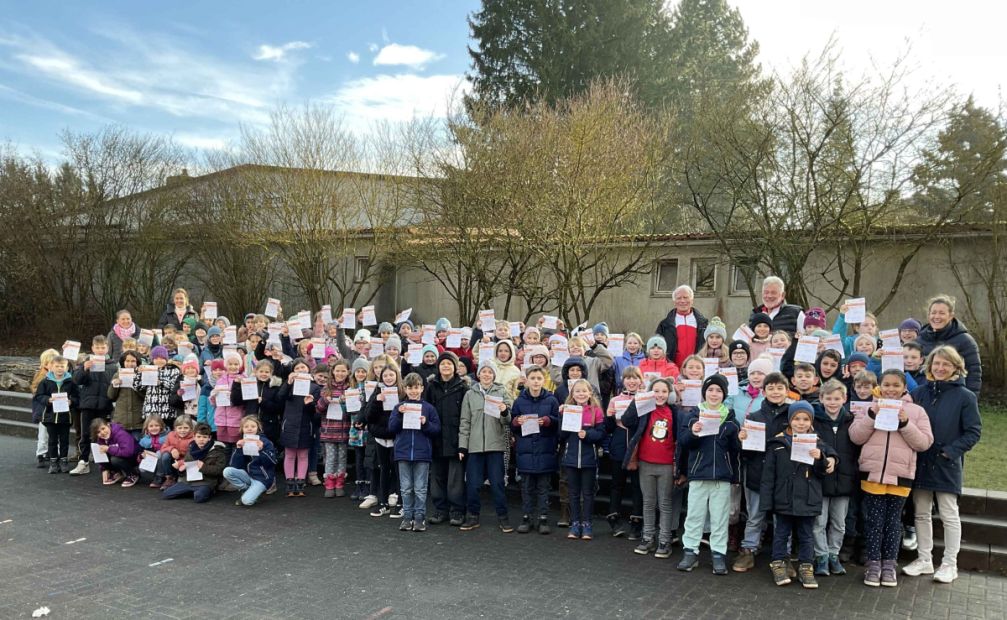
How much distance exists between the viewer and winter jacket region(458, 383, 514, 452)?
808 centimetres

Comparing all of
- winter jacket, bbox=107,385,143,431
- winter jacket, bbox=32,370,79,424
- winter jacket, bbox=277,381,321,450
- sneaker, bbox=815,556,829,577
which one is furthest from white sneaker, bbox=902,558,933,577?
winter jacket, bbox=32,370,79,424

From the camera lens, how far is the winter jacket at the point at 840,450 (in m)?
6.48

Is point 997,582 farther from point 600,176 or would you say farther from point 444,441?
point 600,176

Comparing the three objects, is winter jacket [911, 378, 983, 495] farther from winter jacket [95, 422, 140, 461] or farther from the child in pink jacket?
winter jacket [95, 422, 140, 461]

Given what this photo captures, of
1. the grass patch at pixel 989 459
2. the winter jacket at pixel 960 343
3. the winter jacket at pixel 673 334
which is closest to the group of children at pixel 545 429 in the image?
the winter jacket at pixel 960 343

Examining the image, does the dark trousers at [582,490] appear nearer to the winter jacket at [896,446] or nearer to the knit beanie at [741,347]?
the knit beanie at [741,347]

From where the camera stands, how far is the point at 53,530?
307 inches

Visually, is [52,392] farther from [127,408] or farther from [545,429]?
[545,429]

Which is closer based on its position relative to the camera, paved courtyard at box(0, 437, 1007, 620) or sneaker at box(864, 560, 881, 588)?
paved courtyard at box(0, 437, 1007, 620)

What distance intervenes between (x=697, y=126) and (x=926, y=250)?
540 cm

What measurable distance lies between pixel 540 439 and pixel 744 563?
7.52 feet

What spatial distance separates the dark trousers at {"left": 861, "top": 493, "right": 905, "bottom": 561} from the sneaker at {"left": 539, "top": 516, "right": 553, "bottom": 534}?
3.02m

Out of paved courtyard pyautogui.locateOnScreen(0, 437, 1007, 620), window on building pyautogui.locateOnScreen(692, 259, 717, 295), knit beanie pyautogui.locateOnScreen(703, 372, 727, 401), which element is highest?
window on building pyautogui.locateOnScreen(692, 259, 717, 295)

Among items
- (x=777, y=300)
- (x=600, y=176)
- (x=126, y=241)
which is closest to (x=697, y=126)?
(x=600, y=176)
